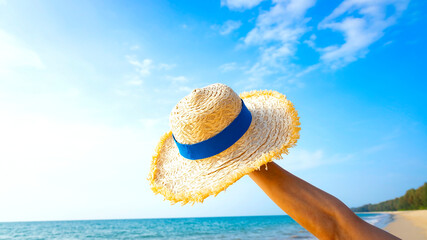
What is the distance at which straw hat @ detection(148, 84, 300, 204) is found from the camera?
108cm

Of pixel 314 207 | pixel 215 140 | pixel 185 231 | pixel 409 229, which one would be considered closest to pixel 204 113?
pixel 215 140

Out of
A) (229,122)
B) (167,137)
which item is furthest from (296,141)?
(167,137)

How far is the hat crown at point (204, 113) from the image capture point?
1138 mm

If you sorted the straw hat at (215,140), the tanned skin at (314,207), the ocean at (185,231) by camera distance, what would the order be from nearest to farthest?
the tanned skin at (314,207) < the straw hat at (215,140) < the ocean at (185,231)

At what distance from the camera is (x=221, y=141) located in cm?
114

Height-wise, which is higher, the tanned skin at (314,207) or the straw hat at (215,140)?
the straw hat at (215,140)

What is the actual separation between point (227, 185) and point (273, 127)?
1.22ft

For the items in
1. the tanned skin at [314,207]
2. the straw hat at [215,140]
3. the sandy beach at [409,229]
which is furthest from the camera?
the sandy beach at [409,229]

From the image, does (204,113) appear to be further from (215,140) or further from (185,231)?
(185,231)

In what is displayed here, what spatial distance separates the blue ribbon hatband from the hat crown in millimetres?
15

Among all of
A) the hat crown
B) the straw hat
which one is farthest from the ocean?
the hat crown

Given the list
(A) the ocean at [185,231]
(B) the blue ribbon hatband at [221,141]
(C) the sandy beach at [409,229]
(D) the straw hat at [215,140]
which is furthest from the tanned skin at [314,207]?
(A) the ocean at [185,231]

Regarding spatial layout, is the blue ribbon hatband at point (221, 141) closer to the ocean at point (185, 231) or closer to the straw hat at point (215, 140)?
the straw hat at point (215, 140)

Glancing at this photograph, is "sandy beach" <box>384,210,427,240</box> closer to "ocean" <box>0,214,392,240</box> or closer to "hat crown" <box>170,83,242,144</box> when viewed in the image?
"ocean" <box>0,214,392,240</box>
